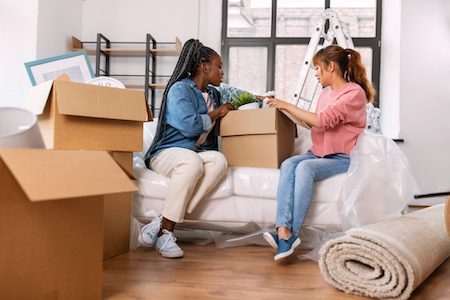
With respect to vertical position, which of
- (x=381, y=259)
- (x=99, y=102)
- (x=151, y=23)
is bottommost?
(x=381, y=259)

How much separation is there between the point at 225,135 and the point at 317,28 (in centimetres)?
135

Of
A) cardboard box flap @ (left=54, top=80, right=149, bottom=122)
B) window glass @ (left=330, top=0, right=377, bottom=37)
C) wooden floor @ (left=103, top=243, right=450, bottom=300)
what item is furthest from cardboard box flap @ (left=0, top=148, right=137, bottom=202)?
window glass @ (left=330, top=0, right=377, bottom=37)

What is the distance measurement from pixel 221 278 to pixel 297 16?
12.0 ft

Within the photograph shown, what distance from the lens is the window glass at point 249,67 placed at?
4.30 meters

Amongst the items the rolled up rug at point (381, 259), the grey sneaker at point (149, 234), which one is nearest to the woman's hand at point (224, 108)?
the grey sneaker at point (149, 234)

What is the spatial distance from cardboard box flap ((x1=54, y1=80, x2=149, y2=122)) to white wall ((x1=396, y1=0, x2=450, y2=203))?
301 cm

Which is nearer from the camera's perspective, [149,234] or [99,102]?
[99,102]

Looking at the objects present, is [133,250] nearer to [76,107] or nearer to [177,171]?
[177,171]

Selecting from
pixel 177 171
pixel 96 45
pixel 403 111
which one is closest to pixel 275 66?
pixel 403 111

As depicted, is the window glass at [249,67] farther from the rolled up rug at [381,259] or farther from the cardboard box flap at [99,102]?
the rolled up rug at [381,259]

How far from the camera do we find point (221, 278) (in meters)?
1.13

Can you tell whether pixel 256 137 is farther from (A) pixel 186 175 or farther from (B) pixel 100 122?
(B) pixel 100 122

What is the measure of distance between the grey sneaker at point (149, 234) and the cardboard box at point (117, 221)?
0.16 feet

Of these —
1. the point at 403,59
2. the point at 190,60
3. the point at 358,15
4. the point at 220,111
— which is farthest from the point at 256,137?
the point at 358,15
